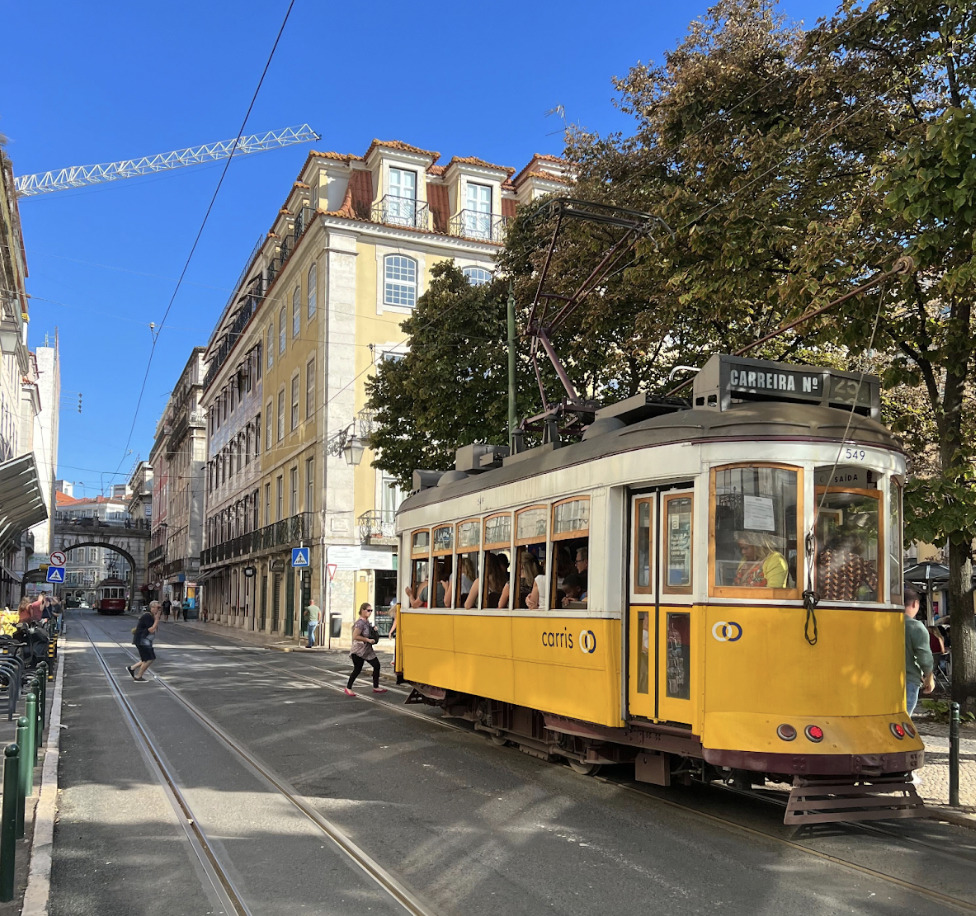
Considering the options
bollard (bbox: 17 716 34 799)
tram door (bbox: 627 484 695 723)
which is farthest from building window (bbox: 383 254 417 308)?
bollard (bbox: 17 716 34 799)

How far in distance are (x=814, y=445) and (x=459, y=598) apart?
17.7 ft

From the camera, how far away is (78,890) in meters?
5.84

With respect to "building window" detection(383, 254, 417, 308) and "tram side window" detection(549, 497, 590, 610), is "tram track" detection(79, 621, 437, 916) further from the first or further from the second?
"building window" detection(383, 254, 417, 308)

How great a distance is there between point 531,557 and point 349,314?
25.5 m

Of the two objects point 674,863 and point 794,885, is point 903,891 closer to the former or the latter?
point 794,885

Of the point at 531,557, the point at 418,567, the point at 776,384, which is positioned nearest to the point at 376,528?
the point at 418,567

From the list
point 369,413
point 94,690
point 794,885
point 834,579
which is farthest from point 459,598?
point 369,413

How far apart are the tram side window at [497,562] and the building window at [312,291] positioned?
26.1 m

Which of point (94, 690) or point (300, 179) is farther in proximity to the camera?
point (300, 179)

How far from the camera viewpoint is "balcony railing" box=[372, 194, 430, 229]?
35375 mm

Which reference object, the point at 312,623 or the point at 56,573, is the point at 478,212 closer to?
the point at 312,623

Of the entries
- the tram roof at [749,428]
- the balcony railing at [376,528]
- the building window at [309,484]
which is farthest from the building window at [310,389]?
the tram roof at [749,428]

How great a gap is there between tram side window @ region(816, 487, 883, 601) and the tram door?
99 centimetres

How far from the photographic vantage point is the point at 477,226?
36281 mm
